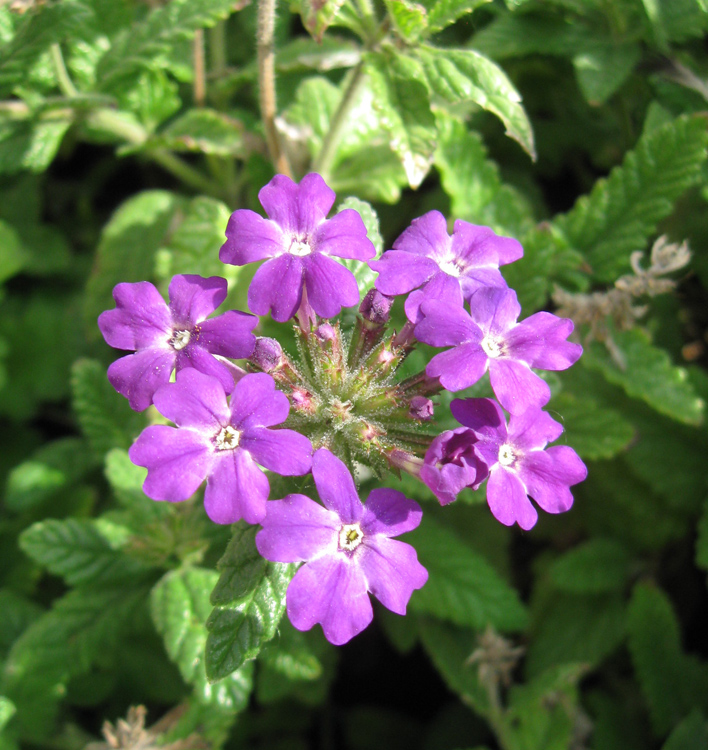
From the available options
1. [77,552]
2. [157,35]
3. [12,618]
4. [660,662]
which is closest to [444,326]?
[77,552]

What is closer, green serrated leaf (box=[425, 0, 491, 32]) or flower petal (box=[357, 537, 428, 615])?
flower petal (box=[357, 537, 428, 615])

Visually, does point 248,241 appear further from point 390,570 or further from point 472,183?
point 472,183

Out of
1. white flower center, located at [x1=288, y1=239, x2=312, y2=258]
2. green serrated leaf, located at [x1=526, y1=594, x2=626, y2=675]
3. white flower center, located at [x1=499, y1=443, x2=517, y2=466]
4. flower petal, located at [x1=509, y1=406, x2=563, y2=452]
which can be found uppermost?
white flower center, located at [x1=288, y1=239, x2=312, y2=258]

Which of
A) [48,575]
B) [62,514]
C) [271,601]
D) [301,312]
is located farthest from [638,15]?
[48,575]

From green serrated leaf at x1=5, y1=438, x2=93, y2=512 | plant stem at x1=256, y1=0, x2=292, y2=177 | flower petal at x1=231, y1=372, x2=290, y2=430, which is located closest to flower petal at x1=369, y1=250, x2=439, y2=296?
flower petal at x1=231, y1=372, x2=290, y2=430

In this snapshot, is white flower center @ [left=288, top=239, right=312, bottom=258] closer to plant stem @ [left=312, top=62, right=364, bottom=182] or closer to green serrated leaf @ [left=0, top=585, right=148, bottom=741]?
plant stem @ [left=312, top=62, right=364, bottom=182]

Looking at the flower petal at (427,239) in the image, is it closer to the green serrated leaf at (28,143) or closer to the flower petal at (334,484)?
the flower petal at (334,484)
